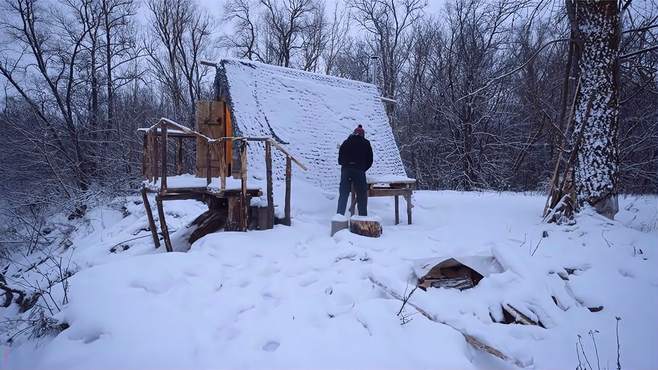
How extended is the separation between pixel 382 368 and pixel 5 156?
1901cm

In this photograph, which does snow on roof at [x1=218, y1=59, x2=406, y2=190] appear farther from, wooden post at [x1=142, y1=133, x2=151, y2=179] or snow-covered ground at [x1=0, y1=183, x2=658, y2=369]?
snow-covered ground at [x1=0, y1=183, x2=658, y2=369]

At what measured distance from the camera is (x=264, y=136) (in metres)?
7.25

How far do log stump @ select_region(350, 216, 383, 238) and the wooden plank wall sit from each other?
4.35 meters

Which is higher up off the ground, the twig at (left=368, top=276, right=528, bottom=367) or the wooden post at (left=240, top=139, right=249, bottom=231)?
the wooden post at (left=240, top=139, right=249, bottom=231)

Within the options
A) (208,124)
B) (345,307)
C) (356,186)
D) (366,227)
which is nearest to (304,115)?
(208,124)

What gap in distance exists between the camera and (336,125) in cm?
937

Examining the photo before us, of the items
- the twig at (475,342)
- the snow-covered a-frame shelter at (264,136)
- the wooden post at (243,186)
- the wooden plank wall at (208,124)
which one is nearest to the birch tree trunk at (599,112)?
Answer: the snow-covered a-frame shelter at (264,136)

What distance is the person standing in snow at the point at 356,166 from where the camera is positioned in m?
6.27

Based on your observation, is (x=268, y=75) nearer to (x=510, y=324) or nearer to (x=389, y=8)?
(x=510, y=324)

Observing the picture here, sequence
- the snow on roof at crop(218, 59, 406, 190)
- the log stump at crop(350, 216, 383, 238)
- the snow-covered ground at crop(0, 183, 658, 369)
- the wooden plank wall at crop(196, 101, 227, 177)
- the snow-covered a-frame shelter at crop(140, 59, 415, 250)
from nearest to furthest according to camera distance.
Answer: the snow-covered ground at crop(0, 183, 658, 369) → the log stump at crop(350, 216, 383, 238) → the snow-covered a-frame shelter at crop(140, 59, 415, 250) → the snow on roof at crop(218, 59, 406, 190) → the wooden plank wall at crop(196, 101, 227, 177)

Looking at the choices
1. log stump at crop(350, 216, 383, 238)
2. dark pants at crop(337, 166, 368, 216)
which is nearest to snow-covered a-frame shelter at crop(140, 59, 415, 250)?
dark pants at crop(337, 166, 368, 216)

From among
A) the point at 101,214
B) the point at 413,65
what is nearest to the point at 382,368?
the point at 101,214

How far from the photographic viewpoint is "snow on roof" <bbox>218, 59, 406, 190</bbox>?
310 inches

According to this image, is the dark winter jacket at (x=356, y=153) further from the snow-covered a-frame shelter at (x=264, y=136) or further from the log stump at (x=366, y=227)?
the log stump at (x=366, y=227)
